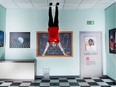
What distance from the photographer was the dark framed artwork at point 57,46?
6.45 m

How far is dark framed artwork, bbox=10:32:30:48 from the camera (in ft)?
21.0

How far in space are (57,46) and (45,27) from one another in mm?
891

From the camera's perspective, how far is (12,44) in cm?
641

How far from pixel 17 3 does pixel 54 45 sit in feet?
6.87

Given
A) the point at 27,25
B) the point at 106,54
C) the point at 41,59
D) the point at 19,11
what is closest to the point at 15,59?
the point at 41,59

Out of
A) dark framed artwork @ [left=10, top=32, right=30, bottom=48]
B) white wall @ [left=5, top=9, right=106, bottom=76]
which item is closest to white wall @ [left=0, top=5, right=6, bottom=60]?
white wall @ [left=5, top=9, right=106, bottom=76]

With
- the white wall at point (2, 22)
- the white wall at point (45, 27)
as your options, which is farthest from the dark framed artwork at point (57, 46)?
the white wall at point (2, 22)

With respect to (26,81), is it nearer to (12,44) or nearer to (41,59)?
Result: (41,59)

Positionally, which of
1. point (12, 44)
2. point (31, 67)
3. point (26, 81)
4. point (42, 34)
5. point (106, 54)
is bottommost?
point (26, 81)

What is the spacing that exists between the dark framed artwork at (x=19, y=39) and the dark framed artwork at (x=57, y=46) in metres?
0.39

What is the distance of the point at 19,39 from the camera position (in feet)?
21.1

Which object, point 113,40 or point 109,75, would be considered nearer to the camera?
point 113,40

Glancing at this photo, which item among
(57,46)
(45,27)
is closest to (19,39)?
(45,27)

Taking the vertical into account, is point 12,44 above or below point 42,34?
below
